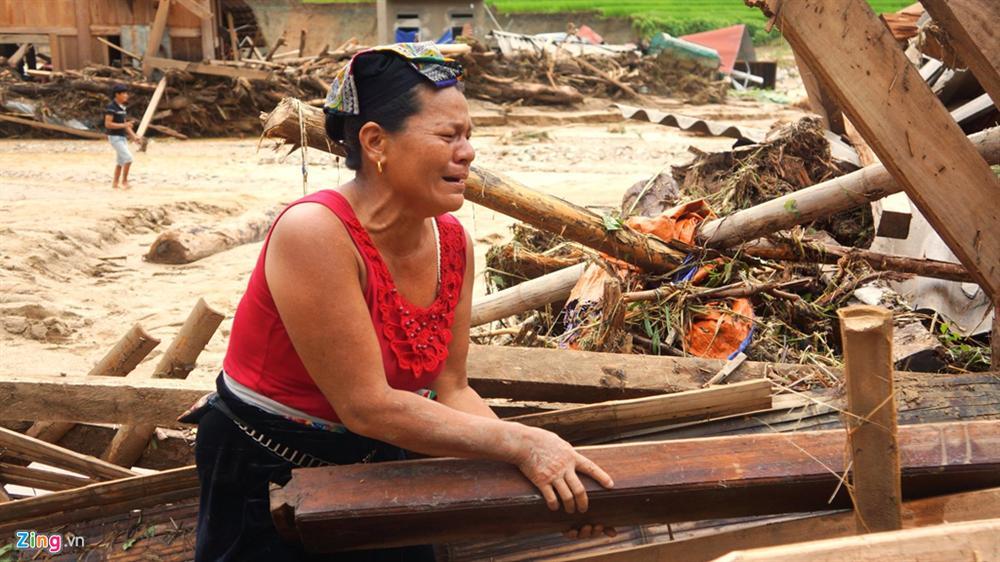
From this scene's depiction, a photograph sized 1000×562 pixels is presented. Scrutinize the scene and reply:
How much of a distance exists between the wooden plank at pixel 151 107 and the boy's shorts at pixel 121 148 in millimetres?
4916

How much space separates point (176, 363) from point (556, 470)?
2.33 metres

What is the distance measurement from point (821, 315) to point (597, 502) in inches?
108

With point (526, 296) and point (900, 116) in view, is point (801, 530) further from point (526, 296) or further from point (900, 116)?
point (526, 296)

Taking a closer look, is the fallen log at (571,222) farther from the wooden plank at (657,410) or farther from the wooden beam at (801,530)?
the wooden beam at (801,530)

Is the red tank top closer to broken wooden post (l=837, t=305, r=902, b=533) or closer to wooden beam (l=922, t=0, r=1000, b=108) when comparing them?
broken wooden post (l=837, t=305, r=902, b=533)

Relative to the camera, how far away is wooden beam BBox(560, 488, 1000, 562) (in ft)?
6.78

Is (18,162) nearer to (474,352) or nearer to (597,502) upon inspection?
(474,352)

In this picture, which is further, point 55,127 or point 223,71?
point 223,71

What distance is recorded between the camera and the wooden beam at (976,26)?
9.70 ft

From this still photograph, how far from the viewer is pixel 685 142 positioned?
17281 mm

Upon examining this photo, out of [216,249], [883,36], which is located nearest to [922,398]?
[883,36]

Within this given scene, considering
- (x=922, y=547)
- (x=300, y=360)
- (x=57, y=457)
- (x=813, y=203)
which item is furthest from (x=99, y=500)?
(x=813, y=203)

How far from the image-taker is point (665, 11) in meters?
37.8

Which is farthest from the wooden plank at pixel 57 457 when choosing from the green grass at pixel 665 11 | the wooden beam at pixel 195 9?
the green grass at pixel 665 11
